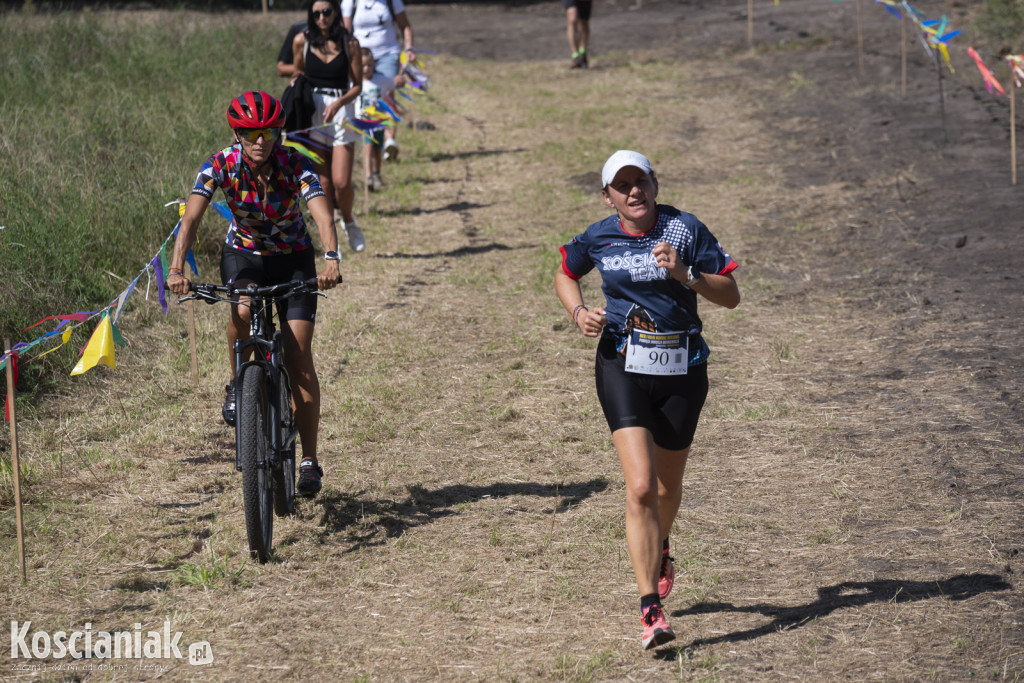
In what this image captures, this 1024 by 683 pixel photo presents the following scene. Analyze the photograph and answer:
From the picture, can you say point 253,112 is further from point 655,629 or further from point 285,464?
point 655,629

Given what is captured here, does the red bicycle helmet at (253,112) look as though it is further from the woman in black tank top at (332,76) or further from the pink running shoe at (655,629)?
the woman in black tank top at (332,76)

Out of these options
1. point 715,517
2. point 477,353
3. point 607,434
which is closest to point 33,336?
point 477,353

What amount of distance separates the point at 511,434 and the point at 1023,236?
583 cm

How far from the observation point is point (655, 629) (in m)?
4.61

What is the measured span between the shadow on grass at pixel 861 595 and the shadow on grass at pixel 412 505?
1.42 meters

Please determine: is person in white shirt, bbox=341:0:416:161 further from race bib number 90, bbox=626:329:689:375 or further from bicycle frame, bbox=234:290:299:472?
race bib number 90, bbox=626:329:689:375

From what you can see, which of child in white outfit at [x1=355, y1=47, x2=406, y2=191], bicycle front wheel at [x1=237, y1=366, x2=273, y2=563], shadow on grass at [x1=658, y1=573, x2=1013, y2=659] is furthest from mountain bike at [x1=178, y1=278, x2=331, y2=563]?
child in white outfit at [x1=355, y1=47, x2=406, y2=191]

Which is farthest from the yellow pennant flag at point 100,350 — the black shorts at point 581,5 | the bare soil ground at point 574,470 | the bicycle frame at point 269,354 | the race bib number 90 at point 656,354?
the black shorts at point 581,5

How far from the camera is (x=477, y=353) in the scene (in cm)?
885

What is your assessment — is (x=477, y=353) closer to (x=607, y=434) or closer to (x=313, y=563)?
(x=607, y=434)

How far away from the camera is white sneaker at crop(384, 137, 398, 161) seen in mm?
14883

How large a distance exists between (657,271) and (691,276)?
0.64 feet

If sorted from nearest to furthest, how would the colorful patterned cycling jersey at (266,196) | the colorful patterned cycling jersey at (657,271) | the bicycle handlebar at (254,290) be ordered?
the colorful patterned cycling jersey at (657,271), the bicycle handlebar at (254,290), the colorful patterned cycling jersey at (266,196)

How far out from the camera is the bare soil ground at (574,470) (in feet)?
16.3
